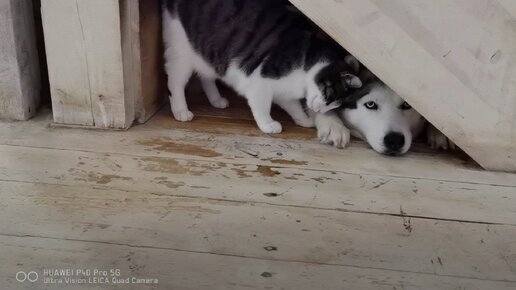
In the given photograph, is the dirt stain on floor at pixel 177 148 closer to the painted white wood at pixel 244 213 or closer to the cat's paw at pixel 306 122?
the painted white wood at pixel 244 213

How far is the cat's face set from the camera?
1.59m

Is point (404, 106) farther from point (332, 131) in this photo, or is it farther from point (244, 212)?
point (244, 212)

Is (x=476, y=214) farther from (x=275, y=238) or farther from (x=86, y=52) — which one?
(x=86, y=52)

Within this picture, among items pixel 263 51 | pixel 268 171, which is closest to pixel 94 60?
pixel 263 51

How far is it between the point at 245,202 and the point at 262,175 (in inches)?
6.3

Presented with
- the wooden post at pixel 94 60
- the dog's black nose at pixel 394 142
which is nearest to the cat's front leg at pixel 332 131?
the dog's black nose at pixel 394 142

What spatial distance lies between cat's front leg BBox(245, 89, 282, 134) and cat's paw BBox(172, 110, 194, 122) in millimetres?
217

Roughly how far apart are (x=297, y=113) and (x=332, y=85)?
0.71ft

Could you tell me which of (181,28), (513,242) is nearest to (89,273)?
(513,242)

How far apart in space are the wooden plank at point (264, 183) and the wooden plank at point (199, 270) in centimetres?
24

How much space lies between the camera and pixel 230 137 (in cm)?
159

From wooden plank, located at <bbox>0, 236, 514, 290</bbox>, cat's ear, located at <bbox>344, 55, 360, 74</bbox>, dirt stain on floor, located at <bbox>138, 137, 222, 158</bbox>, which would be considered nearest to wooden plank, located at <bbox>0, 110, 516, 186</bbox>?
dirt stain on floor, located at <bbox>138, 137, 222, 158</bbox>

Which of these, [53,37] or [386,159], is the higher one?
[53,37]

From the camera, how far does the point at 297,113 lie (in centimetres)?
177
